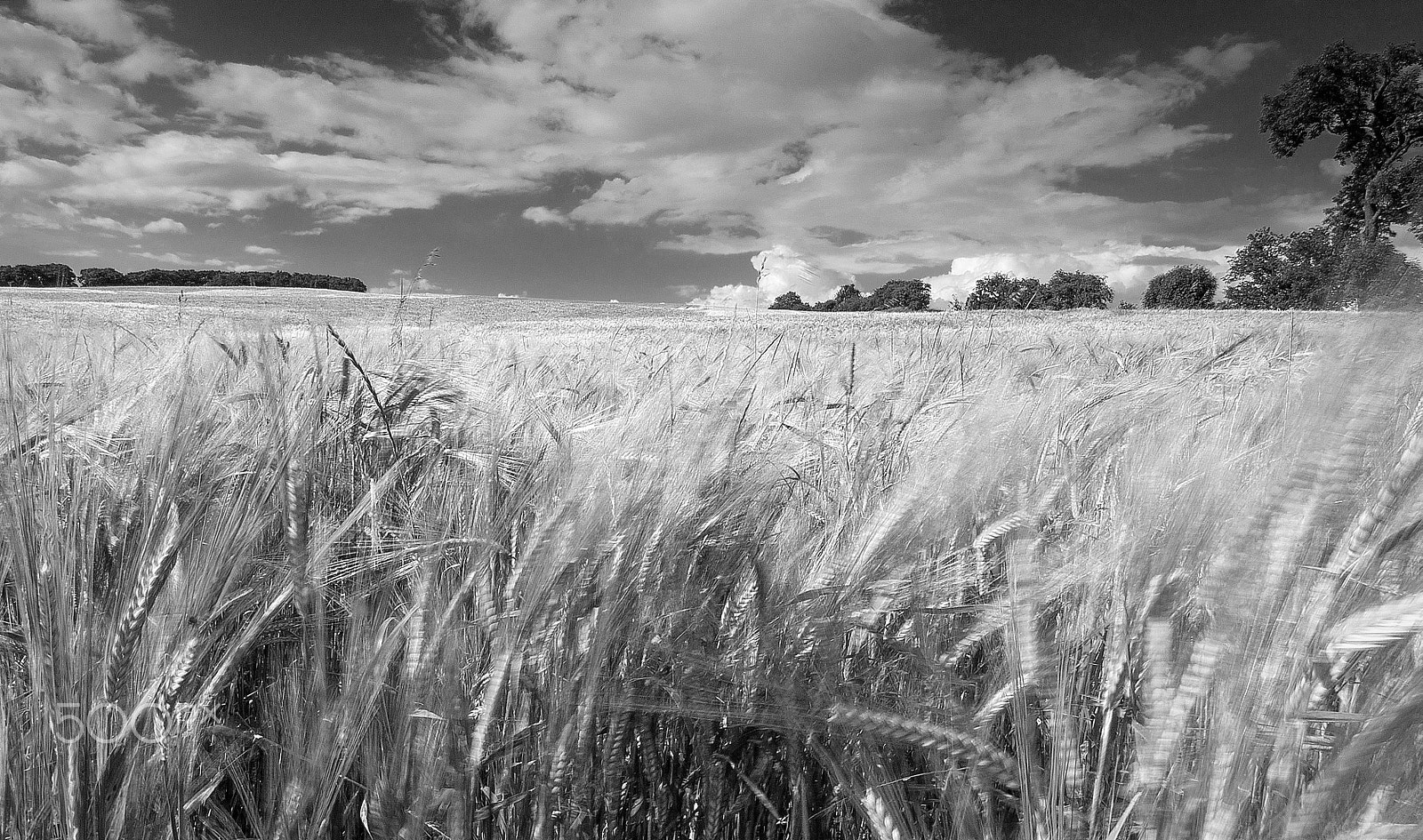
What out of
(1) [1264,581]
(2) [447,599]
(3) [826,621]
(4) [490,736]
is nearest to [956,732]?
(3) [826,621]

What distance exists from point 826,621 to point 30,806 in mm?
744

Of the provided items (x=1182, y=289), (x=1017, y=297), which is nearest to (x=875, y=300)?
(x=1182, y=289)

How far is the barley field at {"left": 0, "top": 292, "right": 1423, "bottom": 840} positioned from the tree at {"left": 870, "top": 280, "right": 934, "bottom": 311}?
3538 centimetres

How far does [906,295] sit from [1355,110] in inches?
739

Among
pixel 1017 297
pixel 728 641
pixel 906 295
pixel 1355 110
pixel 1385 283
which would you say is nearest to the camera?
pixel 1385 283

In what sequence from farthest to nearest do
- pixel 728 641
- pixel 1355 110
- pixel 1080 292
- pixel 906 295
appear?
pixel 906 295 → pixel 1355 110 → pixel 1080 292 → pixel 728 641

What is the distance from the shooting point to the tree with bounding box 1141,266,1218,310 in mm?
35062

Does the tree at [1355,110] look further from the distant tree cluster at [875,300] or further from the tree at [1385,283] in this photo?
the tree at [1385,283]

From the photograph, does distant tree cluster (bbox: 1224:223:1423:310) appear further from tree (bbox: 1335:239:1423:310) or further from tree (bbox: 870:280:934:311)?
tree (bbox: 870:280:934:311)

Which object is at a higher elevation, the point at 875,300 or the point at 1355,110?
the point at 1355,110

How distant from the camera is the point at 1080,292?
24.7m

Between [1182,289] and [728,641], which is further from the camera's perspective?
[1182,289]

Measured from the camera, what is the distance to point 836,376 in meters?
3.09

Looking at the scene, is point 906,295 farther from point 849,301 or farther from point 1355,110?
point 1355,110
